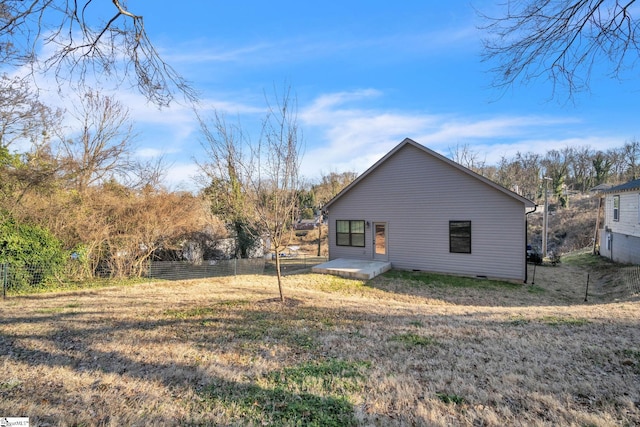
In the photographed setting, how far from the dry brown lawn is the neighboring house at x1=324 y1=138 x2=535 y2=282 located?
498 cm

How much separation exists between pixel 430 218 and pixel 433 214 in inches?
8.9

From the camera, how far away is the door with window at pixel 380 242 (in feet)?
49.3

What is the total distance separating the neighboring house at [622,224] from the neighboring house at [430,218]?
8.67 meters

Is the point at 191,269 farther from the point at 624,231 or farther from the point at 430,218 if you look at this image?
the point at 624,231

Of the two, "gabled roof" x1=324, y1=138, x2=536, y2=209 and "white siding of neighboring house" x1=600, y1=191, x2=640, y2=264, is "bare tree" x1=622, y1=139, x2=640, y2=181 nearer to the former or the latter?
"white siding of neighboring house" x1=600, y1=191, x2=640, y2=264

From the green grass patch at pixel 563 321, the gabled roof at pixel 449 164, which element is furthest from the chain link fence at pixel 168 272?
the green grass patch at pixel 563 321

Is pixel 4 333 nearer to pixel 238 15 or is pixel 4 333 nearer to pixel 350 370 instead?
pixel 350 370

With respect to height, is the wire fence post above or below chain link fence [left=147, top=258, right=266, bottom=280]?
above

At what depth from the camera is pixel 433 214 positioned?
1366 centimetres

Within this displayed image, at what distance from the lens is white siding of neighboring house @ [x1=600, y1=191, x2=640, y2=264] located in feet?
50.2

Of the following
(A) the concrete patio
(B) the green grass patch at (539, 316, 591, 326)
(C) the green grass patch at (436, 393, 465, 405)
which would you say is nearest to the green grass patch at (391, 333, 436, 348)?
(C) the green grass patch at (436, 393, 465, 405)

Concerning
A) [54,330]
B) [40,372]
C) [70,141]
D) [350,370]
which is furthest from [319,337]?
[70,141]

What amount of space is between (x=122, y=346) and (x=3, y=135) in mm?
9879

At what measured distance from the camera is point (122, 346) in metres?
4.50
